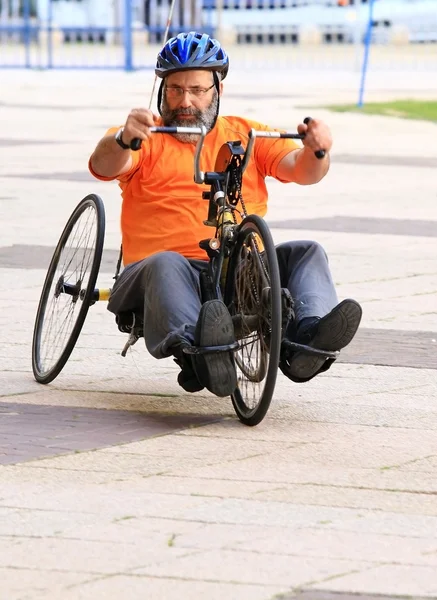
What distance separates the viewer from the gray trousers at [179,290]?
15.8 feet

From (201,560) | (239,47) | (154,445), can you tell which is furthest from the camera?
(239,47)

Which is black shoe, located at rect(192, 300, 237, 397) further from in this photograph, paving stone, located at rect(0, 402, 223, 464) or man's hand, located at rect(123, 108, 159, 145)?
man's hand, located at rect(123, 108, 159, 145)

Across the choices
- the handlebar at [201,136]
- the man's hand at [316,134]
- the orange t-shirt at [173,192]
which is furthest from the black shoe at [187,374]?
the man's hand at [316,134]

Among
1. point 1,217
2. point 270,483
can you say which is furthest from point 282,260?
point 1,217

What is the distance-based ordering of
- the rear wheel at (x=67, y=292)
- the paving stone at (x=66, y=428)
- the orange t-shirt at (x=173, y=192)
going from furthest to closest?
the rear wheel at (x=67, y=292) → the orange t-shirt at (x=173, y=192) → the paving stone at (x=66, y=428)

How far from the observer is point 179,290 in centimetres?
488

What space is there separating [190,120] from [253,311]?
0.75m

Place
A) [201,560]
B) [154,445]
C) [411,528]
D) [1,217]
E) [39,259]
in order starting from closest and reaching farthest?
1. [201,560]
2. [411,528]
3. [154,445]
4. [39,259]
5. [1,217]

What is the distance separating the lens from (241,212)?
200 inches

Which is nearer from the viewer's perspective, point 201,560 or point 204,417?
point 201,560

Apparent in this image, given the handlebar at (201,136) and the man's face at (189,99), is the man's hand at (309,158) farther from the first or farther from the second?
the man's face at (189,99)

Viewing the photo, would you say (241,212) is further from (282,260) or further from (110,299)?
(110,299)

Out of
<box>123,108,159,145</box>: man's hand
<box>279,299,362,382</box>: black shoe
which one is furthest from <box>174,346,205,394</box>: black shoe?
<box>123,108,159,145</box>: man's hand

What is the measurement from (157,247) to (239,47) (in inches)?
1126
